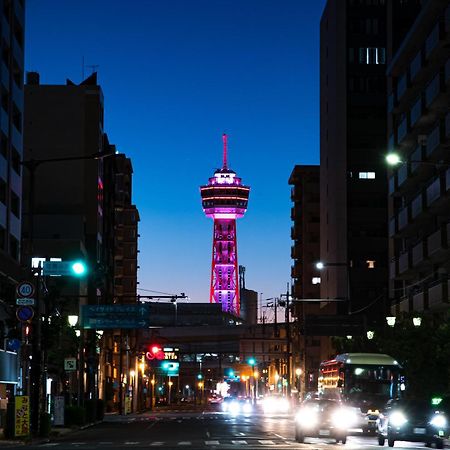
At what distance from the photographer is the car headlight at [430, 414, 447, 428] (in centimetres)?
3898

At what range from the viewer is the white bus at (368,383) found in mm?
51500

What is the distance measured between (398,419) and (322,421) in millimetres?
4294

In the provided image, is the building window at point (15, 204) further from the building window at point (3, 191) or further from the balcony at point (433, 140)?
the balcony at point (433, 140)

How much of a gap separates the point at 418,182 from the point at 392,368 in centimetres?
3022

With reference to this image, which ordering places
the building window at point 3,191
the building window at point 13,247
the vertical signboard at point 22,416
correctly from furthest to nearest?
1. the building window at point 13,247
2. the building window at point 3,191
3. the vertical signboard at point 22,416

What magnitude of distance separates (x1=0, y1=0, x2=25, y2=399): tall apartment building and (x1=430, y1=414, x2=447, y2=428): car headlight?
96.4ft

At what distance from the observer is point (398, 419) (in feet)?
128

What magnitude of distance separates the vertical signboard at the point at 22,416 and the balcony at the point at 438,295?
101ft

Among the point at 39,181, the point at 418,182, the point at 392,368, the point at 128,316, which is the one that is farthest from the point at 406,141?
the point at 39,181

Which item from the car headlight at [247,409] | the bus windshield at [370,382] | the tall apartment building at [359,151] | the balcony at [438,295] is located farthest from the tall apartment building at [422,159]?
the tall apartment building at [359,151]

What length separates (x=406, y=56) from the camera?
82.7 m

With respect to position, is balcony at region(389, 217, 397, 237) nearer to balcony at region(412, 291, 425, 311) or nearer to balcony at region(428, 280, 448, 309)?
balcony at region(412, 291, 425, 311)

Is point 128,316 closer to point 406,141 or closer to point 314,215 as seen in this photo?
point 406,141

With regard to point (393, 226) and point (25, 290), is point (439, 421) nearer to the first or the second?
point (25, 290)
